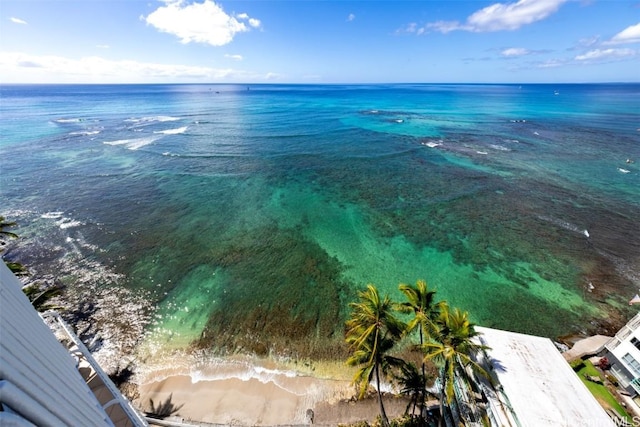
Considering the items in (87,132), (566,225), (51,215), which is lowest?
(566,225)

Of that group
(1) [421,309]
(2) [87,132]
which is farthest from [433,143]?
(2) [87,132]

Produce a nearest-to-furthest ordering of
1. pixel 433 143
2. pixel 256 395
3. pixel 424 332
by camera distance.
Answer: pixel 424 332
pixel 256 395
pixel 433 143

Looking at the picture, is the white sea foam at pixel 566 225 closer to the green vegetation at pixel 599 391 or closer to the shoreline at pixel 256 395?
the green vegetation at pixel 599 391

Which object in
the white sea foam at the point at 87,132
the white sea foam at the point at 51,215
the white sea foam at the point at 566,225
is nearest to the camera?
the white sea foam at the point at 566,225

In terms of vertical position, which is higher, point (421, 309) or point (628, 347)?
point (421, 309)

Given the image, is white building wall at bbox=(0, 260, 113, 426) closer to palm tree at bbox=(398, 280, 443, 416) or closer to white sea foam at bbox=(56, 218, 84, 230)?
palm tree at bbox=(398, 280, 443, 416)

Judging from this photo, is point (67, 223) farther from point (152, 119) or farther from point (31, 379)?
point (152, 119)

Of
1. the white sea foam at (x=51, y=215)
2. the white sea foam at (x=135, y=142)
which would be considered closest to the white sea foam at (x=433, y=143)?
the white sea foam at (x=135, y=142)
